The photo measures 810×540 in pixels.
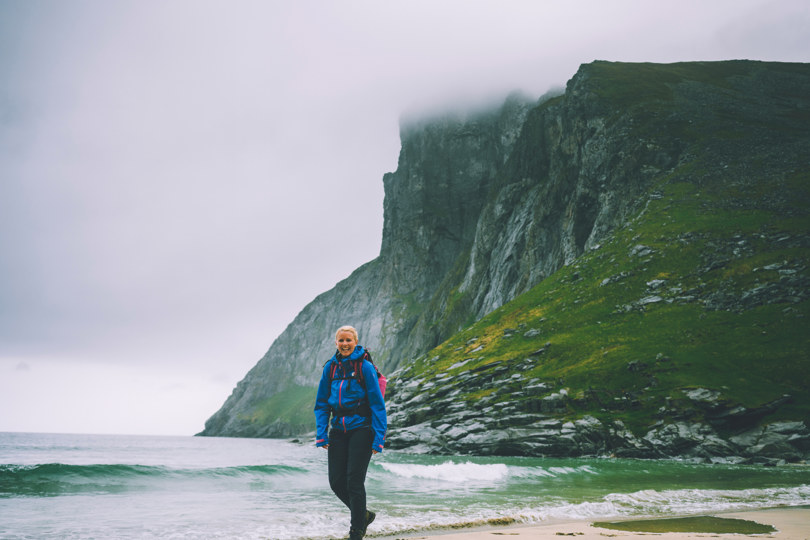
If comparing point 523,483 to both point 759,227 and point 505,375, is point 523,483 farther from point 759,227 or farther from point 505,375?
point 759,227

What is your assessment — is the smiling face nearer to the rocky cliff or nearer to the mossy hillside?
the rocky cliff

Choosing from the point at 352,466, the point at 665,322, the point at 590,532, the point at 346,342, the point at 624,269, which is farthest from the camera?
the point at 624,269

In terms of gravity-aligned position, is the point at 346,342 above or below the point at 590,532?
above

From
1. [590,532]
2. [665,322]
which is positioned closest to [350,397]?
[590,532]

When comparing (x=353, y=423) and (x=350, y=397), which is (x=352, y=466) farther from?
(x=350, y=397)

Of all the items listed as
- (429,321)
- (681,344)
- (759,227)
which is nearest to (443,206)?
(429,321)

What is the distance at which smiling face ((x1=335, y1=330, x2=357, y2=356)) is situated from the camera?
27.3 feet

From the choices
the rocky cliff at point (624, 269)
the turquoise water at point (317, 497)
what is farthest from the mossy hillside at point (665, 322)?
the turquoise water at point (317, 497)

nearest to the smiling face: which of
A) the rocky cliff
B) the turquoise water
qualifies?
the turquoise water

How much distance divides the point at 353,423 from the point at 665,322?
52.2 metres

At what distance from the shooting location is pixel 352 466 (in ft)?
26.0

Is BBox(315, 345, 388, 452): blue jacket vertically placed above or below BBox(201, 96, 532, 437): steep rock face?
below

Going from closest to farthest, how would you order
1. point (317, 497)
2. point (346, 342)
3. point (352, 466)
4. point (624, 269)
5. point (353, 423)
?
point (352, 466) < point (353, 423) < point (346, 342) < point (317, 497) < point (624, 269)

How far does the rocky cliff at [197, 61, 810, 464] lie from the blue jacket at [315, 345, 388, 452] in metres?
34.6
